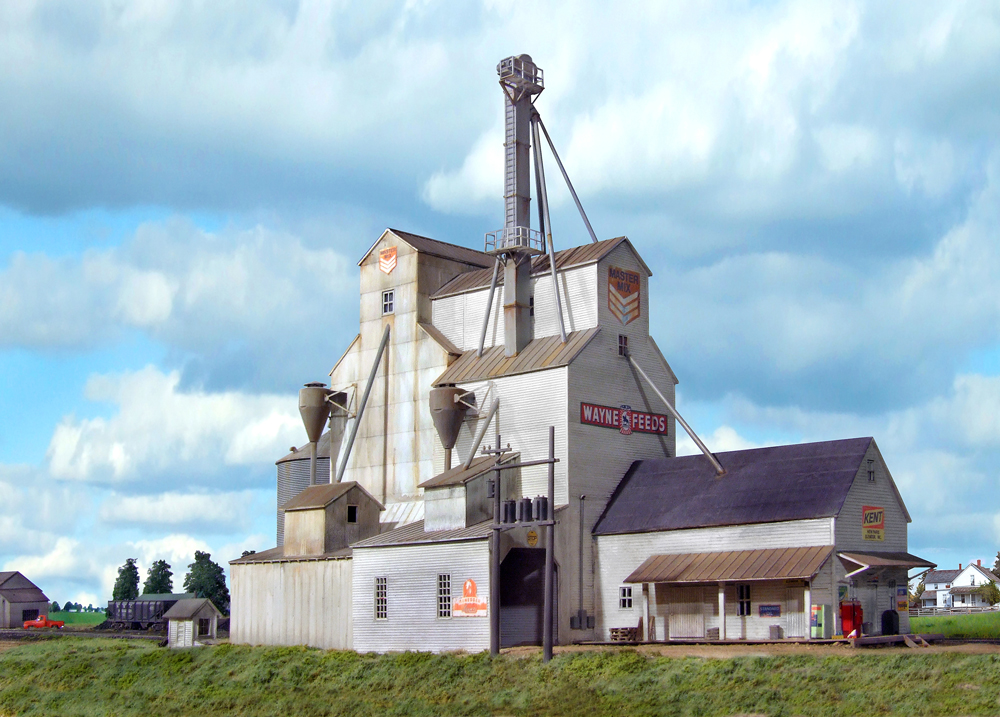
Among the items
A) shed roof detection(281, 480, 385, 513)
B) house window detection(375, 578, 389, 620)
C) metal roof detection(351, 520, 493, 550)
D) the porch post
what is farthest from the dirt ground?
shed roof detection(281, 480, 385, 513)

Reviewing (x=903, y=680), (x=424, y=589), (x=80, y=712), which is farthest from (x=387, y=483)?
(x=903, y=680)

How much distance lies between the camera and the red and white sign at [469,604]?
153 ft

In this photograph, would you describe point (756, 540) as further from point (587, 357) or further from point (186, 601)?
point (186, 601)

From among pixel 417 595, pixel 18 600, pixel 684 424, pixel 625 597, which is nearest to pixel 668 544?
pixel 625 597

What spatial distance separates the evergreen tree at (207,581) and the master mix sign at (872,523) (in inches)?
2468

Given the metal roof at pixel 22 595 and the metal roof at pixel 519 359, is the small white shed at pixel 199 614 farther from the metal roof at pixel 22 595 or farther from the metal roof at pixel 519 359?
the metal roof at pixel 22 595

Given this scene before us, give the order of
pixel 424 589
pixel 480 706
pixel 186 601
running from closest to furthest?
pixel 480 706 → pixel 424 589 → pixel 186 601

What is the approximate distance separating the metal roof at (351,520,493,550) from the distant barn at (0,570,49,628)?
55607 millimetres

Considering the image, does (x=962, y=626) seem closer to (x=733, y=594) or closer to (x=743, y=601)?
(x=733, y=594)

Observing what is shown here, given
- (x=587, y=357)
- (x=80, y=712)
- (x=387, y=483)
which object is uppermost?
(x=587, y=357)

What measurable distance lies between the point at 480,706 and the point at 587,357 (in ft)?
59.9

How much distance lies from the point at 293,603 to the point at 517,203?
21.1 m

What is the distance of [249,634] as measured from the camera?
57.2 meters

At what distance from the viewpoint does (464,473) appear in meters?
51.8
